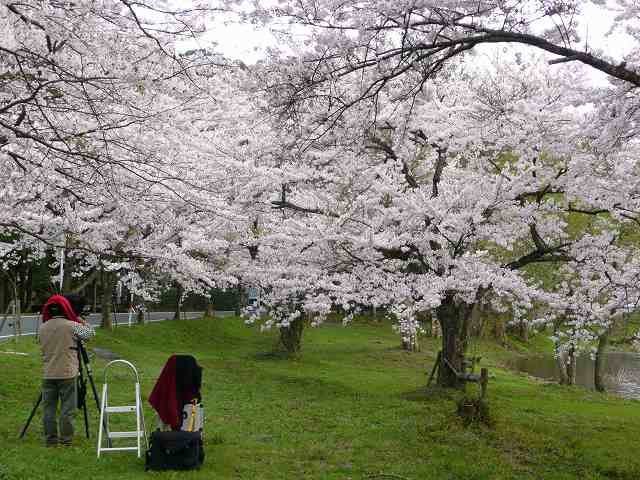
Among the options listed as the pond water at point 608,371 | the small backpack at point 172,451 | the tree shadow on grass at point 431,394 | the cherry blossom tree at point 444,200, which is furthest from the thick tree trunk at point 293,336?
the small backpack at point 172,451

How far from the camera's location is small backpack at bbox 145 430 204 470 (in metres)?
6.27

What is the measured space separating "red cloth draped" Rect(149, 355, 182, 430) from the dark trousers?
95 centimetres

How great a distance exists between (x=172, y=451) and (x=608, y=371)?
26340mm

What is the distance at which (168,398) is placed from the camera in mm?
6621

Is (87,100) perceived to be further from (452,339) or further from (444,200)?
(452,339)

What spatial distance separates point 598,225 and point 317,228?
235 inches

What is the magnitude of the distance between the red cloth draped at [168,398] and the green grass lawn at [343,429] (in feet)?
1.68

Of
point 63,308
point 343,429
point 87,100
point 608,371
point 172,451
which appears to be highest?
point 87,100

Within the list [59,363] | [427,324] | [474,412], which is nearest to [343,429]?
[474,412]

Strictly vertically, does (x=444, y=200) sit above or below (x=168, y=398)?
above

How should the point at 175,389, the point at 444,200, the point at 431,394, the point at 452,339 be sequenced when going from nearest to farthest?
the point at 175,389 < the point at 444,200 < the point at 431,394 < the point at 452,339

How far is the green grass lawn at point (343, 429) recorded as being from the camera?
266 inches

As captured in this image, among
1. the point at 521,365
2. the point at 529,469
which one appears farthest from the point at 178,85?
the point at 521,365

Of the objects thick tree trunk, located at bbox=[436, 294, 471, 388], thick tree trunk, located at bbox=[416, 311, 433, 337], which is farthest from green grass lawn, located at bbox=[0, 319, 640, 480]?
thick tree trunk, located at bbox=[416, 311, 433, 337]
